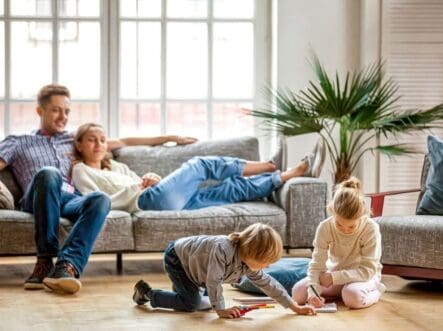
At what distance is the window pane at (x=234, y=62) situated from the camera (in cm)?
721

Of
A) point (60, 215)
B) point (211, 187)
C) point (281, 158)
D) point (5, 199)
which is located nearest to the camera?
point (60, 215)

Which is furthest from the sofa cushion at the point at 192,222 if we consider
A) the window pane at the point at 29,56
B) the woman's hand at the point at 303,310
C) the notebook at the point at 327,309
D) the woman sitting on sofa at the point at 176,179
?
the window pane at the point at 29,56

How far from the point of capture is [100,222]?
5.51 metres

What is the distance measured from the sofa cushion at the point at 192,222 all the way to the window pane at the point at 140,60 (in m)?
1.47

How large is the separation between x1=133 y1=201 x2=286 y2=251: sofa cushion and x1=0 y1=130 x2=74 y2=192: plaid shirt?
0.52 meters

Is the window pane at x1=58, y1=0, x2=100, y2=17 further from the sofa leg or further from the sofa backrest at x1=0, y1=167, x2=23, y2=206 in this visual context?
the sofa leg

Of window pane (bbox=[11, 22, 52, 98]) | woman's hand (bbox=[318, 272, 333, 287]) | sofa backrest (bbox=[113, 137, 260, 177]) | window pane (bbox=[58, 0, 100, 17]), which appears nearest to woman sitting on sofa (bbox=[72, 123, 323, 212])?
sofa backrest (bbox=[113, 137, 260, 177])

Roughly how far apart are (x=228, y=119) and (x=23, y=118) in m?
1.35

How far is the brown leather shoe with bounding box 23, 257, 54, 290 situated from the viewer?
5406 millimetres

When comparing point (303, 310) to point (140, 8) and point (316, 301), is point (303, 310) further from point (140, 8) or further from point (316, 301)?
point (140, 8)

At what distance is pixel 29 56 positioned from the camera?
23.1 feet

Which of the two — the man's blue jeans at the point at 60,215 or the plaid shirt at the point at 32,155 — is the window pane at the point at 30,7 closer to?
the plaid shirt at the point at 32,155

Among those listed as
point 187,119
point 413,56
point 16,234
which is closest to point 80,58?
point 187,119

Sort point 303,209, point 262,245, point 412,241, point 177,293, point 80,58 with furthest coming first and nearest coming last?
point 80,58, point 303,209, point 412,241, point 177,293, point 262,245
